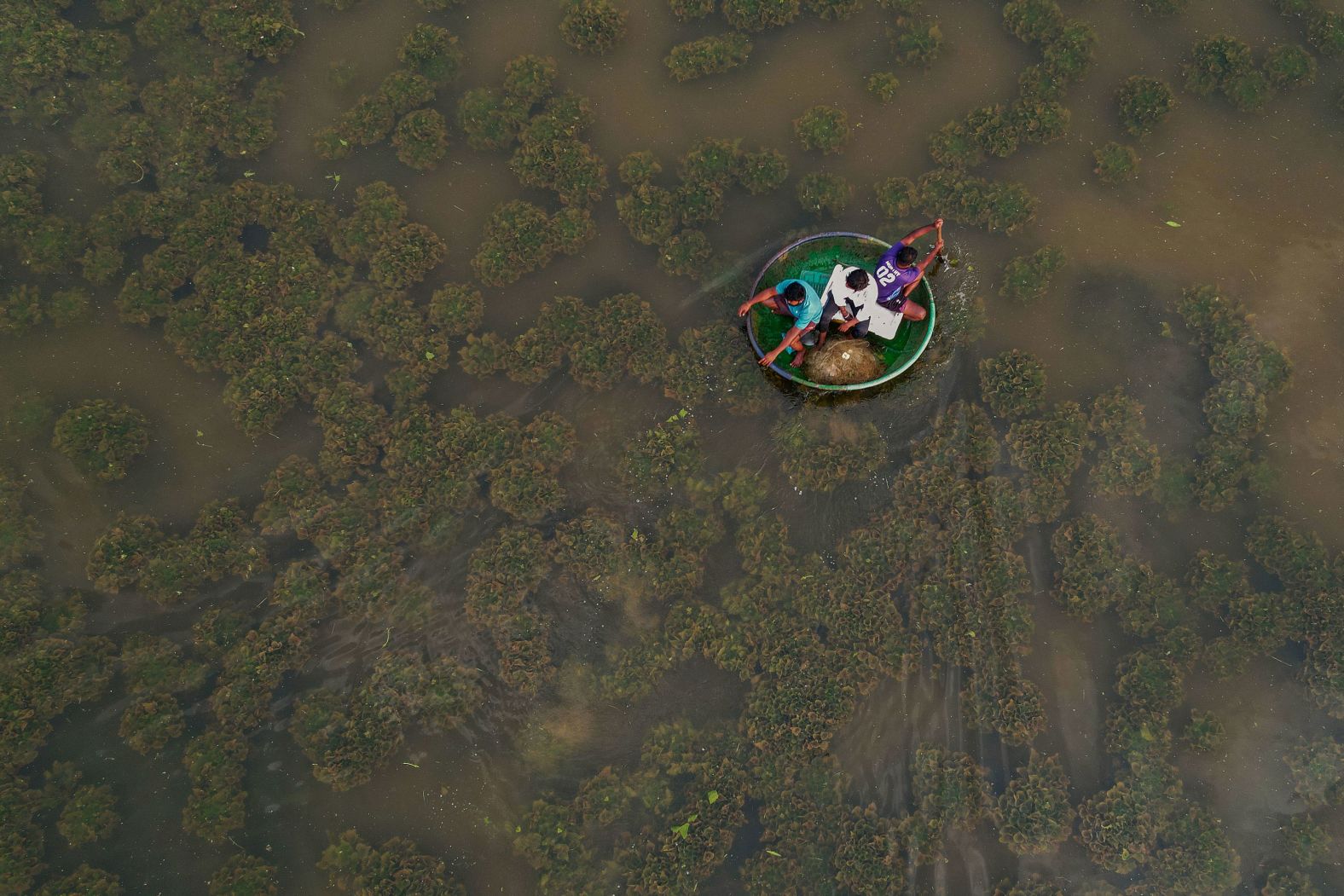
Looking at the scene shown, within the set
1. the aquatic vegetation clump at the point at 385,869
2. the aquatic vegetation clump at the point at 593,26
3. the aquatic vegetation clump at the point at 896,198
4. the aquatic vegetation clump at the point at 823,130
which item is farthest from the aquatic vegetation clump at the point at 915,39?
the aquatic vegetation clump at the point at 385,869

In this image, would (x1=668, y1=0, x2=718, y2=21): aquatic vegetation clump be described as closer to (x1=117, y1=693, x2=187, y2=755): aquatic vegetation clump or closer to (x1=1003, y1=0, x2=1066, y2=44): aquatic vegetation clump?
(x1=1003, y1=0, x2=1066, y2=44): aquatic vegetation clump

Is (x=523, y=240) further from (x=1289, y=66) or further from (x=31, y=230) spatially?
(x=1289, y=66)

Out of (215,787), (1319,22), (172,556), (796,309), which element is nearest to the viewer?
(796,309)

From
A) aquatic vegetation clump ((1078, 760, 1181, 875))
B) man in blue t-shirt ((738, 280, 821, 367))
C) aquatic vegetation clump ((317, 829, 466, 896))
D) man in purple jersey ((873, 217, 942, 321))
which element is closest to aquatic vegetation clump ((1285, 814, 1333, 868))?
aquatic vegetation clump ((1078, 760, 1181, 875))

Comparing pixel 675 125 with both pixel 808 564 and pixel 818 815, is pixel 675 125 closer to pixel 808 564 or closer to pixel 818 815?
pixel 808 564

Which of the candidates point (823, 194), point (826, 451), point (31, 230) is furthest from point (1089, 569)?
point (31, 230)
